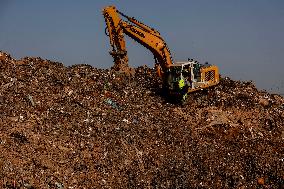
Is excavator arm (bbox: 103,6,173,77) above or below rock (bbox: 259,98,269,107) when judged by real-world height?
above

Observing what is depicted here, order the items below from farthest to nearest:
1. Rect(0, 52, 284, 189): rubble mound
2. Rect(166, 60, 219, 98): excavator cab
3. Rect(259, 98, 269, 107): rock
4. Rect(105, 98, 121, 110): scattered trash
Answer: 1. Rect(259, 98, 269, 107): rock
2. Rect(166, 60, 219, 98): excavator cab
3. Rect(105, 98, 121, 110): scattered trash
4. Rect(0, 52, 284, 189): rubble mound

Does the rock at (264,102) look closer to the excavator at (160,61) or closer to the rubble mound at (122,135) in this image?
the rubble mound at (122,135)

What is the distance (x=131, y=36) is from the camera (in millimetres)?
18422

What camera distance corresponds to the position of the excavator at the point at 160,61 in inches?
689

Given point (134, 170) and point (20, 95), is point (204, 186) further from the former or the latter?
point (20, 95)

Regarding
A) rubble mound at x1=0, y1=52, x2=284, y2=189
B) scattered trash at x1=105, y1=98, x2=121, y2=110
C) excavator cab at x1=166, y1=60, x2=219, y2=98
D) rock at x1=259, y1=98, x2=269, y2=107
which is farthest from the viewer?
rock at x1=259, y1=98, x2=269, y2=107

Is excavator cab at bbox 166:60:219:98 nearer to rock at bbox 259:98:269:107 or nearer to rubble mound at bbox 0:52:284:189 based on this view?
rubble mound at bbox 0:52:284:189

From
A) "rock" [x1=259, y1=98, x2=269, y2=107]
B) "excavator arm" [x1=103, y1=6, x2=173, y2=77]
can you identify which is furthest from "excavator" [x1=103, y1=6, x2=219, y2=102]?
"rock" [x1=259, y1=98, x2=269, y2=107]

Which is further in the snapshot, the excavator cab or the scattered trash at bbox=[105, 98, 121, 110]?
the excavator cab

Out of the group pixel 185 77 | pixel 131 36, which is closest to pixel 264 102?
pixel 185 77

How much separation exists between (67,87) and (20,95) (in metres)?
1.99

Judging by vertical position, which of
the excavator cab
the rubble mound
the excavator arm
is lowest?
the rubble mound

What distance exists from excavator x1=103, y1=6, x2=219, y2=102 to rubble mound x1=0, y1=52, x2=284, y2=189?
1.76 feet

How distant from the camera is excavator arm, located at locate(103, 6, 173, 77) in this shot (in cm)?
1798
